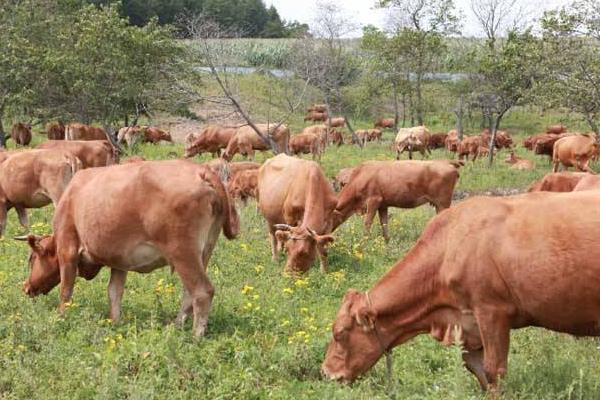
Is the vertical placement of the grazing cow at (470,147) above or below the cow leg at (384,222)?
below

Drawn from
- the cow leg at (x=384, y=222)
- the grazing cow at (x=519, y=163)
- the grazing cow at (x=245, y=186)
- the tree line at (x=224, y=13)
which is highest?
the tree line at (x=224, y=13)

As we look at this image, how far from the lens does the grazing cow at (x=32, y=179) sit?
1353 centimetres

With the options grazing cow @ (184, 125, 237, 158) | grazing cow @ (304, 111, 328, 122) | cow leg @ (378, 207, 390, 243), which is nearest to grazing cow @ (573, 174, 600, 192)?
cow leg @ (378, 207, 390, 243)

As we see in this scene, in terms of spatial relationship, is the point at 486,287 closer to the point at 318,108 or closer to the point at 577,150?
the point at 577,150

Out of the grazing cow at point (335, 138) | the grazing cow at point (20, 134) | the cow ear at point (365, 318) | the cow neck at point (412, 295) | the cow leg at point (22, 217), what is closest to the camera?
the cow neck at point (412, 295)

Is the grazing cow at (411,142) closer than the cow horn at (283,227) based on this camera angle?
No

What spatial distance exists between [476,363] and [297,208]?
21.3ft

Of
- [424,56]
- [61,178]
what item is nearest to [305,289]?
[61,178]

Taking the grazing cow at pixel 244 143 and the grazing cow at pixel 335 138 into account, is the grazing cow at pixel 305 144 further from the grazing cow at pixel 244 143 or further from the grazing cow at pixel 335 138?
the grazing cow at pixel 335 138

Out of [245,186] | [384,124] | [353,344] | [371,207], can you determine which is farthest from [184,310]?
[384,124]

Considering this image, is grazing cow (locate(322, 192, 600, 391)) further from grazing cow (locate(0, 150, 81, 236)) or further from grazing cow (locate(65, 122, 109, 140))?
grazing cow (locate(65, 122, 109, 140))

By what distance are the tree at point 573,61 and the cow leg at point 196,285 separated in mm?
17306

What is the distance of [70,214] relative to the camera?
8484 mm

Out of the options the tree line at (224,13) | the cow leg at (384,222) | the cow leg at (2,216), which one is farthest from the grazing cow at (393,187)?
the tree line at (224,13)
